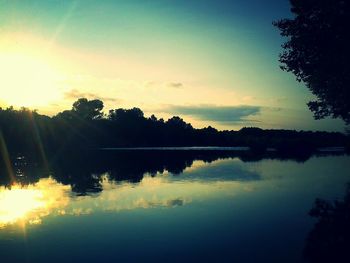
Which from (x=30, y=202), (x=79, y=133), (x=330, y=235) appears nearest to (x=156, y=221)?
(x=330, y=235)

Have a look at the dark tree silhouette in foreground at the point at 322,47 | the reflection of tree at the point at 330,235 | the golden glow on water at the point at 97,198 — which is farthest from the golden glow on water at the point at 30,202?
the dark tree silhouette in foreground at the point at 322,47

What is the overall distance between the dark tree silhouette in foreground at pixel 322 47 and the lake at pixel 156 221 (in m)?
10.5

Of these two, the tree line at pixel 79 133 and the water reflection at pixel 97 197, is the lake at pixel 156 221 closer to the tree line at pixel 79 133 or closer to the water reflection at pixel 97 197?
the water reflection at pixel 97 197

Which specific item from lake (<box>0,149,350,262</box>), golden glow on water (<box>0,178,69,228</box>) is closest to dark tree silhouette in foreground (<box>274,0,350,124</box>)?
lake (<box>0,149,350,262</box>)

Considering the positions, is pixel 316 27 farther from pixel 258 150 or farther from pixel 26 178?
pixel 258 150

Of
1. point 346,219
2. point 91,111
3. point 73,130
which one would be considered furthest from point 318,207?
point 91,111

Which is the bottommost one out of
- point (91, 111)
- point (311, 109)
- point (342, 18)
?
point (311, 109)

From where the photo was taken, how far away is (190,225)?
21.9 meters

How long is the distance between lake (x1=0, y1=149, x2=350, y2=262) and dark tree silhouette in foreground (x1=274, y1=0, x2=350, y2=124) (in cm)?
1046

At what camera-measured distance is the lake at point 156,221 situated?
54.5 ft

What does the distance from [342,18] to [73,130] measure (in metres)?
147

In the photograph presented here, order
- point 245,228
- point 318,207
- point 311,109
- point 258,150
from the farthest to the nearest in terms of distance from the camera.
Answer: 1. point 258,150
2. point 311,109
3. point 318,207
4. point 245,228

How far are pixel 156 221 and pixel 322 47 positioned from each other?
79.3 feet

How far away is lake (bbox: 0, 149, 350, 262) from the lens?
1661cm
